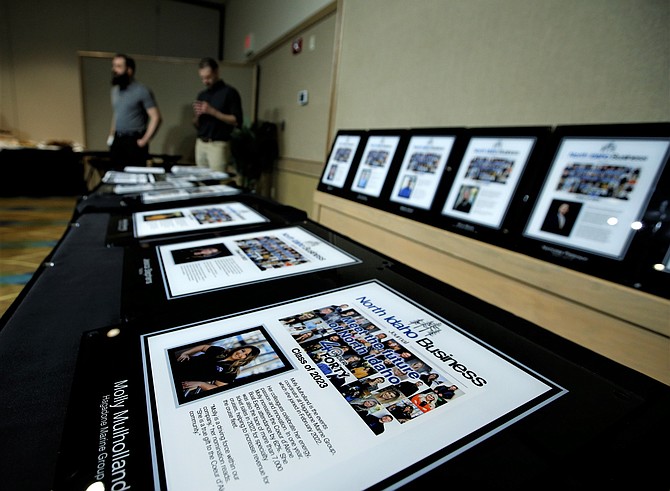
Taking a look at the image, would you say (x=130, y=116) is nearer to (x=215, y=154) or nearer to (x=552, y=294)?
(x=215, y=154)

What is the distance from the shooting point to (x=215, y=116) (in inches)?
127

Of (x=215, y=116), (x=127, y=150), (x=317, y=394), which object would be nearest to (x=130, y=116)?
(x=127, y=150)

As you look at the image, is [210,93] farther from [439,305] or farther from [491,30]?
[439,305]

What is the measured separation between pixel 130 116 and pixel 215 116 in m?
0.69

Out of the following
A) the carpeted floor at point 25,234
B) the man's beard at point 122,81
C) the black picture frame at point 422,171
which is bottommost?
the carpeted floor at point 25,234

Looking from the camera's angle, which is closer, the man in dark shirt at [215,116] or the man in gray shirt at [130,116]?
the man in gray shirt at [130,116]

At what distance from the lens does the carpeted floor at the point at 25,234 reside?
199 cm

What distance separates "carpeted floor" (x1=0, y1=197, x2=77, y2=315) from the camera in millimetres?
1987

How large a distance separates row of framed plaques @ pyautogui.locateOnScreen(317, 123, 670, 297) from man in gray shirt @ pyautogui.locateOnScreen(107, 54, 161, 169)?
2.34 meters

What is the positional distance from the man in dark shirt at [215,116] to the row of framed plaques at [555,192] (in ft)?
8.14

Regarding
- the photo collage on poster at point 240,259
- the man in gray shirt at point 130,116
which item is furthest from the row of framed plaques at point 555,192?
the man in gray shirt at point 130,116

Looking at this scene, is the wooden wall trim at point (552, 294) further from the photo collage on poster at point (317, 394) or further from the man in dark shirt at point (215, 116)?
the man in dark shirt at point (215, 116)

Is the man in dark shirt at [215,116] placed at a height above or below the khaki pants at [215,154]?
above

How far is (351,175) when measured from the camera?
58.7 inches
